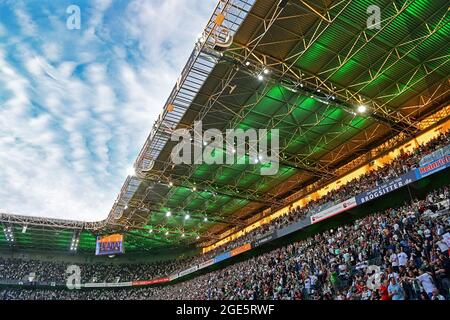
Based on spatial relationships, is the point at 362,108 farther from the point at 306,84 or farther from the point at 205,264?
the point at 205,264

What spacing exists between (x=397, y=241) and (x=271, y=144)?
1178cm

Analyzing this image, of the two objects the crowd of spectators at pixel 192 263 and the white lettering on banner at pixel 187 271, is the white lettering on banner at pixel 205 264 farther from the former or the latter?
the crowd of spectators at pixel 192 263

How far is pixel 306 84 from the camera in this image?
17.5 meters

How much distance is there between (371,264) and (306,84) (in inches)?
371

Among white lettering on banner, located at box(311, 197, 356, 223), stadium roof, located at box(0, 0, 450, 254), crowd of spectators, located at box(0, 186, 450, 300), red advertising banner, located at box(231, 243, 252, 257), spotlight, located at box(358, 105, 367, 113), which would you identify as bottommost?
crowd of spectators, located at box(0, 186, 450, 300)

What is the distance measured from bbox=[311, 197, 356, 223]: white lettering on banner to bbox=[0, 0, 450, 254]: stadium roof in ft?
14.2

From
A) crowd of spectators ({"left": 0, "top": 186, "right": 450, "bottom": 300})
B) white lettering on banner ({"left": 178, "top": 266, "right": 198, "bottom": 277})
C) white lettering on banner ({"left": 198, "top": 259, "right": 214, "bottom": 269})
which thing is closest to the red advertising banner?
crowd of spectators ({"left": 0, "top": 186, "right": 450, "bottom": 300})

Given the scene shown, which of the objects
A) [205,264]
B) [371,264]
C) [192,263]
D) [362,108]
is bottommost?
[371,264]

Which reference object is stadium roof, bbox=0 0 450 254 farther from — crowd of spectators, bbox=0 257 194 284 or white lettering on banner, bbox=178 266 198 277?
crowd of spectators, bbox=0 257 194 284

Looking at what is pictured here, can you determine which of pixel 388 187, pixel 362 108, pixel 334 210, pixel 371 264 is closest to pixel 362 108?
pixel 362 108

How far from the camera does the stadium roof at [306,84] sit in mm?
14555

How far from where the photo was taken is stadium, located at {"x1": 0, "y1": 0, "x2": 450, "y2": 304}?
46.2 feet

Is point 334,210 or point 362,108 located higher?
point 362,108

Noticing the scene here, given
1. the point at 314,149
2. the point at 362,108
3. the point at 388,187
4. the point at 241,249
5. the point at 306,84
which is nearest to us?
the point at 306,84
